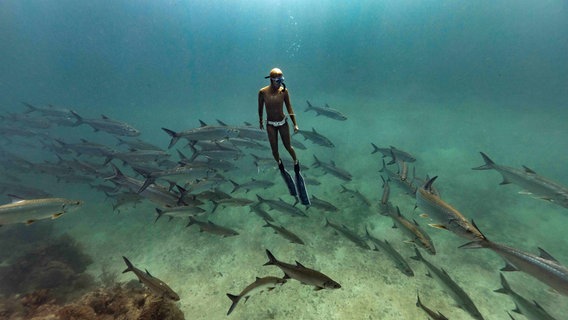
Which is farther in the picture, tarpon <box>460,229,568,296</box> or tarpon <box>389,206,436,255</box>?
tarpon <box>389,206,436,255</box>

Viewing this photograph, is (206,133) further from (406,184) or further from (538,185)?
(538,185)

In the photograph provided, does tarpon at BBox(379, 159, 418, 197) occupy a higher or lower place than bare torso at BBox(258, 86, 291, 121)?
lower

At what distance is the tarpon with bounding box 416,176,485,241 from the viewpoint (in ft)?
11.4

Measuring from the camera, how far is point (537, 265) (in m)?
3.28

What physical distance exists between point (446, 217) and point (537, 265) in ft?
3.54

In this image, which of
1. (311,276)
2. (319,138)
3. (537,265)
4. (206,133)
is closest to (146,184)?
(206,133)

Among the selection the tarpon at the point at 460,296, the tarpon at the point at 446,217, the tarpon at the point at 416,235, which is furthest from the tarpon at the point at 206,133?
the tarpon at the point at 460,296

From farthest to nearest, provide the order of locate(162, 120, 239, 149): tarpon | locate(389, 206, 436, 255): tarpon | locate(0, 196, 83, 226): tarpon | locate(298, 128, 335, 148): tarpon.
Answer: locate(298, 128, 335, 148): tarpon, locate(162, 120, 239, 149): tarpon, locate(389, 206, 436, 255): tarpon, locate(0, 196, 83, 226): tarpon

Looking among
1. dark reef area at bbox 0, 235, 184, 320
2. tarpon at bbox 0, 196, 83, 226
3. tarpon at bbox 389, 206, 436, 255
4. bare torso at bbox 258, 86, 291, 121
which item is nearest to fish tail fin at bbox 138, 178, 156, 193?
tarpon at bbox 0, 196, 83, 226

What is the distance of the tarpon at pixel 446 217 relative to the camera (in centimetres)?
348

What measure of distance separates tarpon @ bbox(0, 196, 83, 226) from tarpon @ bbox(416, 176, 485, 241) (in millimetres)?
6051

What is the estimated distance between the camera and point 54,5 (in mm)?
60000

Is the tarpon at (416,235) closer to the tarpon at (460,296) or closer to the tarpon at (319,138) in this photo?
the tarpon at (460,296)

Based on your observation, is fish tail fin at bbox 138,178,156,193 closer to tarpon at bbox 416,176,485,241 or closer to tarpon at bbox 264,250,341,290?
tarpon at bbox 264,250,341,290
